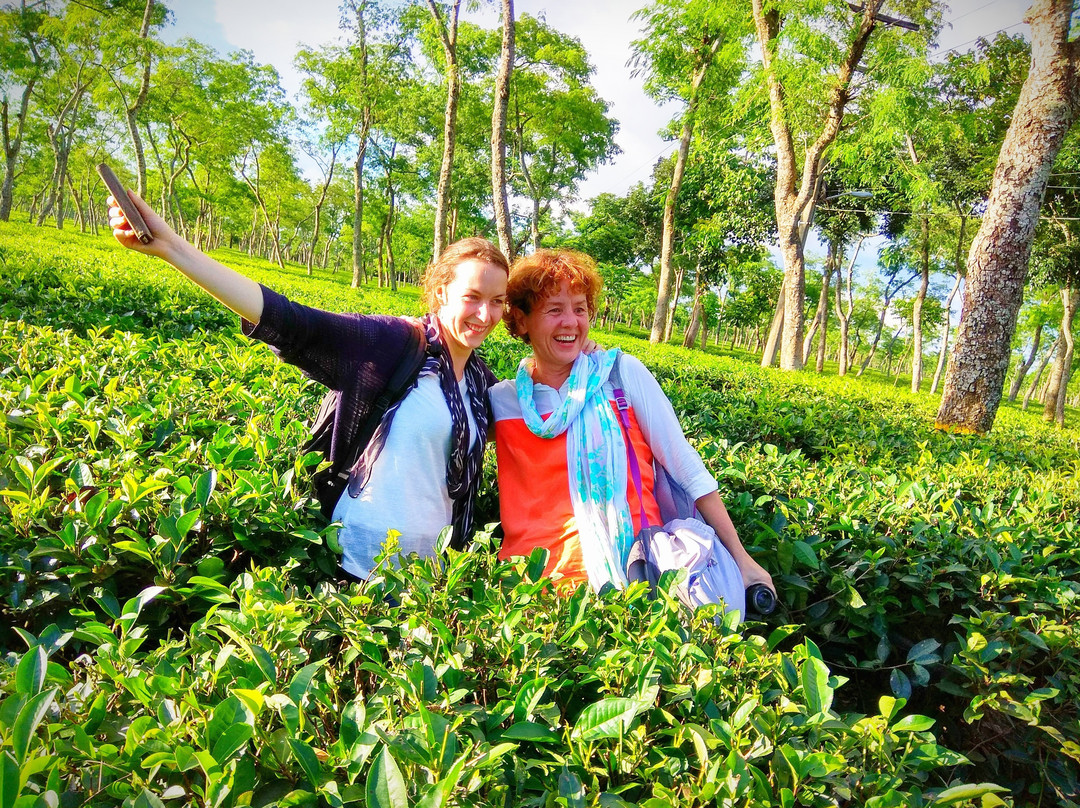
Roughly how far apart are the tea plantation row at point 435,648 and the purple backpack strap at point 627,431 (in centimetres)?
48

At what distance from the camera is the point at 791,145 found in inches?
470

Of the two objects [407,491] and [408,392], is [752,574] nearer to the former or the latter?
[407,491]

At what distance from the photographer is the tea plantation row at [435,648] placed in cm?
97

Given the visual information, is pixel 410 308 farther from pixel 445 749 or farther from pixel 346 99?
pixel 346 99

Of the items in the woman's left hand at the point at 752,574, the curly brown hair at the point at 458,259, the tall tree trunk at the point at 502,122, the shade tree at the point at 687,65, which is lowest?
the woman's left hand at the point at 752,574

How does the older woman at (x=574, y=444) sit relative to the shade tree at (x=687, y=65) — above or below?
below

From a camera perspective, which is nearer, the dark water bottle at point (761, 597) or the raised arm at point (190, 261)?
the raised arm at point (190, 261)

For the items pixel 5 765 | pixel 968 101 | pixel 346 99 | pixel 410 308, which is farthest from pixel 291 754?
pixel 346 99

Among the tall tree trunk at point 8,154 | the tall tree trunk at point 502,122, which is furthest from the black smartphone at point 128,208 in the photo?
the tall tree trunk at point 8,154

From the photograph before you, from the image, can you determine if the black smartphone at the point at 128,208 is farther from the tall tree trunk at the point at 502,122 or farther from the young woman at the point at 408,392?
the tall tree trunk at the point at 502,122

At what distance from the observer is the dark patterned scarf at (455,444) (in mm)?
2207

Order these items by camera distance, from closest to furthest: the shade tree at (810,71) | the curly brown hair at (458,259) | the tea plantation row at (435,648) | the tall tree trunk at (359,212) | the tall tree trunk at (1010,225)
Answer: the tea plantation row at (435,648)
the curly brown hair at (458,259)
the tall tree trunk at (1010,225)
the shade tree at (810,71)
the tall tree trunk at (359,212)

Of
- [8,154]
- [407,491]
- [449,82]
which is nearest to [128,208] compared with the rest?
[407,491]

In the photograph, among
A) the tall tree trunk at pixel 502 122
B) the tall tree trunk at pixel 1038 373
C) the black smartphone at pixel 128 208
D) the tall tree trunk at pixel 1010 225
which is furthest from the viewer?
the tall tree trunk at pixel 1038 373
